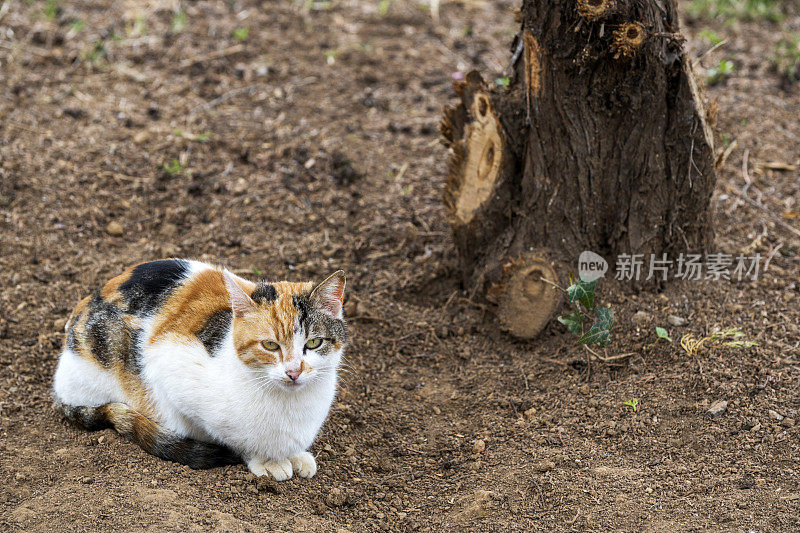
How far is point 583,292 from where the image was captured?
12.3 feet

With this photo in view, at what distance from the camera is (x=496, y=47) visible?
21.8ft

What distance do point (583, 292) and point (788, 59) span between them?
12.7 ft

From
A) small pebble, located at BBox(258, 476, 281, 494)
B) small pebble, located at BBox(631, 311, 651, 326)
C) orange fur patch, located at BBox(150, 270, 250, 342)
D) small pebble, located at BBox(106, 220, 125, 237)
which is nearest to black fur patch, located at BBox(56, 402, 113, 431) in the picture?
orange fur patch, located at BBox(150, 270, 250, 342)

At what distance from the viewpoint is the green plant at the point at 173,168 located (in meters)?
5.23

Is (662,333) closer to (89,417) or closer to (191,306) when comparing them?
(191,306)

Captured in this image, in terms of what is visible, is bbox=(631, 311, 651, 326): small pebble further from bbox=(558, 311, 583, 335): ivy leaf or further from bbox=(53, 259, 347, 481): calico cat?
bbox=(53, 259, 347, 481): calico cat

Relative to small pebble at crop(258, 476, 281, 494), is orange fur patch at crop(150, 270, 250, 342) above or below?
above

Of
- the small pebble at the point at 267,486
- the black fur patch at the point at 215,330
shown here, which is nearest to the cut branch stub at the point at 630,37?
the black fur patch at the point at 215,330

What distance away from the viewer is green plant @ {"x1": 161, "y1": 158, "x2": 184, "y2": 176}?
17.2ft

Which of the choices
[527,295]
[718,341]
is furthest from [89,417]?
[718,341]

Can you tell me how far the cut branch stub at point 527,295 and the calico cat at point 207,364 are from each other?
1.24 metres

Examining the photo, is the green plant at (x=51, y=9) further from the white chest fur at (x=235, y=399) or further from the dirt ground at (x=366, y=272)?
the white chest fur at (x=235, y=399)

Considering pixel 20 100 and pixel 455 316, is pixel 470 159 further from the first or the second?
pixel 20 100

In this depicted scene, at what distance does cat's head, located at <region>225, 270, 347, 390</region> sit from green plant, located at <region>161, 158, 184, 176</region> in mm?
2448
